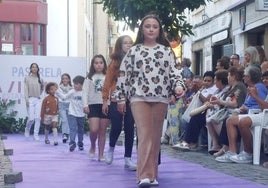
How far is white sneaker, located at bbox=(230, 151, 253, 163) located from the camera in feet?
34.6

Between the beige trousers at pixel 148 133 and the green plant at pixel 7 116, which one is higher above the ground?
the beige trousers at pixel 148 133

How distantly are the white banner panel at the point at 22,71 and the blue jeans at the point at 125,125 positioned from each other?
1092 centimetres

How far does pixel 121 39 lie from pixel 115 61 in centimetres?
33

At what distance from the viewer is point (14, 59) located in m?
21.0

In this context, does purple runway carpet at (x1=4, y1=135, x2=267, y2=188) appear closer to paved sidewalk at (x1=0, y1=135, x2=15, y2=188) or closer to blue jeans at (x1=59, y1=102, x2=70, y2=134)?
paved sidewalk at (x1=0, y1=135, x2=15, y2=188)

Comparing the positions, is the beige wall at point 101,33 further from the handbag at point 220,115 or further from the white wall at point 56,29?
the handbag at point 220,115

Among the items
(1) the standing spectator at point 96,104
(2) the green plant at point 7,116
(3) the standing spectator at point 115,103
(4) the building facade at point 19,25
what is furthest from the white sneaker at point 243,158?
(4) the building facade at point 19,25

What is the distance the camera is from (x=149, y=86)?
7.51 meters

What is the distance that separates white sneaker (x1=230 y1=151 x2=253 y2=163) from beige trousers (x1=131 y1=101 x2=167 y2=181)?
3.21m

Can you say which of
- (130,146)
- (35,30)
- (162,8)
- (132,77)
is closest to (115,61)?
(130,146)

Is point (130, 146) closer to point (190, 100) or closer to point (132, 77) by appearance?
point (132, 77)

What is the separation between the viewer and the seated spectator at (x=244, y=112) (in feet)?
34.5

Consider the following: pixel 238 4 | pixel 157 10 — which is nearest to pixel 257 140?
pixel 157 10

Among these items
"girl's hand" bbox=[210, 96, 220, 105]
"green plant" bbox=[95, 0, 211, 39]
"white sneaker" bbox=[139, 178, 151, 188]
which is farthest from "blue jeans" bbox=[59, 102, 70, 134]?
"white sneaker" bbox=[139, 178, 151, 188]
